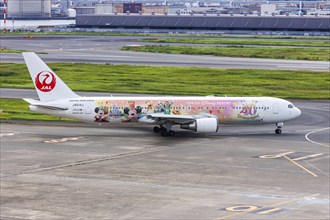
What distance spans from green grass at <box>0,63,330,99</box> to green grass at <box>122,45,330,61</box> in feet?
108

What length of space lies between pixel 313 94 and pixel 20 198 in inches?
2463

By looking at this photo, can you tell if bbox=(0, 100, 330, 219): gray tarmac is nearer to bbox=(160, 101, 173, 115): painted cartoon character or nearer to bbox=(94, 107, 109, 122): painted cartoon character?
bbox=(94, 107, 109, 122): painted cartoon character

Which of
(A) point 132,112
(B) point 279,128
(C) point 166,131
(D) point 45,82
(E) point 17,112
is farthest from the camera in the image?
(E) point 17,112

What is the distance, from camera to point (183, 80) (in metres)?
118

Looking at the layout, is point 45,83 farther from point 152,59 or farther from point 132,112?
point 152,59

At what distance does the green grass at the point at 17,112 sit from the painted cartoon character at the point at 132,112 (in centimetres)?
1222

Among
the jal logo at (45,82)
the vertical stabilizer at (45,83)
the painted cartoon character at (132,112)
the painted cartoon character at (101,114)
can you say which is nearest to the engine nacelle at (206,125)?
the painted cartoon character at (132,112)

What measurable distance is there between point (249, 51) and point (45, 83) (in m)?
103

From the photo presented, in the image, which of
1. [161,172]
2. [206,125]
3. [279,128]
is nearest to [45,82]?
[206,125]

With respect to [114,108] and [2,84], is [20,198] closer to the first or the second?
[114,108]

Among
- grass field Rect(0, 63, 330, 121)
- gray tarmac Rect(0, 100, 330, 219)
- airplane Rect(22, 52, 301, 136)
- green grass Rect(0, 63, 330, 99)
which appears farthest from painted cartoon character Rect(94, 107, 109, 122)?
green grass Rect(0, 63, 330, 99)

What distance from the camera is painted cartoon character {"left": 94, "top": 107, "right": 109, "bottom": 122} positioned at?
74938 millimetres

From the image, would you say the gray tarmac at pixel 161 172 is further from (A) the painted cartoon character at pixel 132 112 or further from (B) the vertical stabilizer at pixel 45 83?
(B) the vertical stabilizer at pixel 45 83

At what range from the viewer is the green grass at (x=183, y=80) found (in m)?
106
